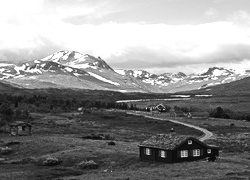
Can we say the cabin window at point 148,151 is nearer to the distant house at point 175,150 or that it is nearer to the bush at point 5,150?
the distant house at point 175,150

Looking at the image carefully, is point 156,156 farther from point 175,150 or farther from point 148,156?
point 175,150

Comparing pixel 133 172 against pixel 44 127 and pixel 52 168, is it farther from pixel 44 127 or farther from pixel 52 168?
pixel 44 127

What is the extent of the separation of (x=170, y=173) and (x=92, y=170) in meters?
16.4

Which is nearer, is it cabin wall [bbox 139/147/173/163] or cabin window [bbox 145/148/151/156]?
cabin wall [bbox 139/147/173/163]

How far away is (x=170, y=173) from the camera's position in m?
59.6

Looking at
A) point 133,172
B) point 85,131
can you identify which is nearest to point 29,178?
point 133,172

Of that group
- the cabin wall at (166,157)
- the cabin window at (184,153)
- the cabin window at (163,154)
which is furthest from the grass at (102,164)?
the cabin window at (184,153)

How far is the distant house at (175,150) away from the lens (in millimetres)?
72312

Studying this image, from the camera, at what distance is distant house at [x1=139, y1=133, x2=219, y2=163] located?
237 feet

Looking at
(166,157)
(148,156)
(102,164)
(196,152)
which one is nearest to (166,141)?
(166,157)

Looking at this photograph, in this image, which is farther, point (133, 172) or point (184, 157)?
point (184, 157)

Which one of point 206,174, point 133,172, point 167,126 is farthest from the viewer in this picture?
point 167,126

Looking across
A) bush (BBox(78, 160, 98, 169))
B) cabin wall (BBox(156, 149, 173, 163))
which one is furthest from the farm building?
cabin wall (BBox(156, 149, 173, 163))

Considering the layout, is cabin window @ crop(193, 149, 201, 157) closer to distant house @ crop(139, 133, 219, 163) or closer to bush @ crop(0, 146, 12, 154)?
distant house @ crop(139, 133, 219, 163)
